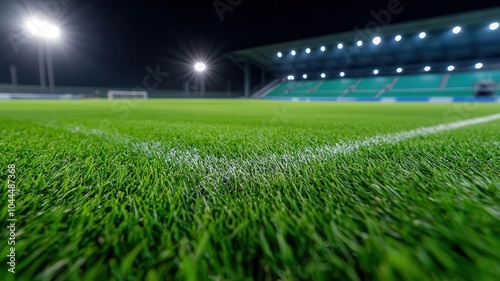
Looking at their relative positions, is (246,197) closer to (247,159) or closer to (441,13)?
(247,159)

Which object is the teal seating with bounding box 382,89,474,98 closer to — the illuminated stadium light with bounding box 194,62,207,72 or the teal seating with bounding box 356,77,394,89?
the teal seating with bounding box 356,77,394,89

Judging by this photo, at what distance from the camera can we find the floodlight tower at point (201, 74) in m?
28.0

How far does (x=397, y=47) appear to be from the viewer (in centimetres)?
2111

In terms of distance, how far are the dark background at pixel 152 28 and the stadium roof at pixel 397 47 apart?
1.37m

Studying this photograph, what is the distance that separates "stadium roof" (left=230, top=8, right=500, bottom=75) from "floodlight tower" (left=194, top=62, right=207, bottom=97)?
380 cm

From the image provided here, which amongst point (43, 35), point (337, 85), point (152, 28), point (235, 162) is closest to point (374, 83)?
point (337, 85)

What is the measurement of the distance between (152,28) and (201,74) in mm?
8641

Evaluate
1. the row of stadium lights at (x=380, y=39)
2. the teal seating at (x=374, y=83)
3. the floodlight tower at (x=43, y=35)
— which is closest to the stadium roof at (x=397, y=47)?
the row of stadium lights at (x=380, y=39)

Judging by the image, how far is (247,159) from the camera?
0.91m

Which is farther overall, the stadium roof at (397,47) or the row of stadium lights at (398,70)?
the row of stadium lights at (398,70)

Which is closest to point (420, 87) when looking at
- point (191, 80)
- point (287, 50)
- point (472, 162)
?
point (287, 50)

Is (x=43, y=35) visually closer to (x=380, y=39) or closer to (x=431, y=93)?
(x=380, y=39)

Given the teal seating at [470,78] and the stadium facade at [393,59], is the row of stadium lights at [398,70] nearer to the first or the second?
the stadium facade at [393,59]

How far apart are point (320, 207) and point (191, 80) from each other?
97.0 feet
